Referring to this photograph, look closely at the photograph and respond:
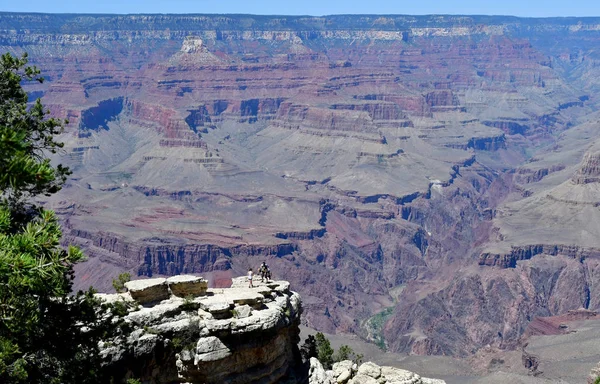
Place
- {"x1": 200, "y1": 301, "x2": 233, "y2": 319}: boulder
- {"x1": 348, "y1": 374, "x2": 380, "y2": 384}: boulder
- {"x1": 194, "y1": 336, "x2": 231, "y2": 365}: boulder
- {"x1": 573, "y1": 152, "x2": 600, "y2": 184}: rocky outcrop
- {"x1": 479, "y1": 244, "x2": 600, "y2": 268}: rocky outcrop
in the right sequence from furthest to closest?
{"x1": 573, "y1": 152, "x2": 600, "y2": 184}: rocky outcrop
{"x1": 479, "y1": 244, "x2": 600, "y2": 268}: rocky outcrop
{"x1": 348, "y1": 374, "x2": 380, "y2": 384}: boulder
{"x1": 200, "y1": 301, "x2": 233, "y2": 319}: boulder
{"x1": 194, "y1": 336, "x2": 231, "y2": 365}: boulder

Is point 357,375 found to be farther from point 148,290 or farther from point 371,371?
point 148,290

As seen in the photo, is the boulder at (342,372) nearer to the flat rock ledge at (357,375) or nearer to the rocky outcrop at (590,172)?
the flat rock ledge at (357,375)

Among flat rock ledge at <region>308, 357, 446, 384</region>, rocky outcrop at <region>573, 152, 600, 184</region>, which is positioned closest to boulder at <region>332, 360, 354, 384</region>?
flat rock ledge at <region>308, 357, 446, 384</region>

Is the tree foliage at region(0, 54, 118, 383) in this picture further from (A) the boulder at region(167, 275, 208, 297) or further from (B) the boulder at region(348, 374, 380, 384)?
(B) the boulder at region(348, 374, 380, 384)

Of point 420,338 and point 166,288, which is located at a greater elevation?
point 166,288

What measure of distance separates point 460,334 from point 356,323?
1790 cm

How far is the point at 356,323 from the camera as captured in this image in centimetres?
14100

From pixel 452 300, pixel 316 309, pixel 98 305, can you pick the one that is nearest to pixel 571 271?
pixel 452 300

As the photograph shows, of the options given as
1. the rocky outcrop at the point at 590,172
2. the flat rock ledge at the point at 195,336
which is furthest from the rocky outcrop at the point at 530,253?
the flat rock ledge at the point at 195,336

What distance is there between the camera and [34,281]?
22.2 m

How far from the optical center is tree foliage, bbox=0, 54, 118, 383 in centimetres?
2205

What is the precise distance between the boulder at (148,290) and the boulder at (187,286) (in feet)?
1.70

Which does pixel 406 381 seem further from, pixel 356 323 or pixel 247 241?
pixel 247 241

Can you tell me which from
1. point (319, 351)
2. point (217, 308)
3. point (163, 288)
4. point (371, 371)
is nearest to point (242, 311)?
point (217, 308)
